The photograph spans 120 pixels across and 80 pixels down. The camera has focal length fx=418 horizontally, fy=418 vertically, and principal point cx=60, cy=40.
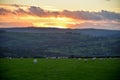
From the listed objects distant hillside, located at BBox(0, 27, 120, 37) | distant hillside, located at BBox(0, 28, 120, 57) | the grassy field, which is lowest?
the grassy field

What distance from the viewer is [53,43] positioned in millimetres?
4773

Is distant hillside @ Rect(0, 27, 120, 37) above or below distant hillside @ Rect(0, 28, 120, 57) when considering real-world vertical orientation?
above

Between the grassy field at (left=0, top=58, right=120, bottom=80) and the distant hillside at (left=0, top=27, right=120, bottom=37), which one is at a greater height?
the distant hillside at (left=0, top=27, right=120, bottom=37)

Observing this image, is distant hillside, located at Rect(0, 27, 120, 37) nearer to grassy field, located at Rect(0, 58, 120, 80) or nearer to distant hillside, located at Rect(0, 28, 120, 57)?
distant hillside, located at Rect(0, 28, 120, 57)

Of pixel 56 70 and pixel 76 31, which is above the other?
pixel 76 31

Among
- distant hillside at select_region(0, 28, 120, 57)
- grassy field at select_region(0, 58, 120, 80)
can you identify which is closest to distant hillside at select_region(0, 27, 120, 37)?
distant hillside at select_region(0, 28, 120, 57)

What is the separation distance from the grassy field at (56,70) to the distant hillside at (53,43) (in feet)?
0.29

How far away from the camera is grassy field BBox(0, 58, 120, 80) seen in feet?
15.3

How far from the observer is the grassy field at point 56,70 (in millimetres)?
4656

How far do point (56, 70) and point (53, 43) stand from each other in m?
0.31

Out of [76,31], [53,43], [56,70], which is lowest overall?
[56,70]

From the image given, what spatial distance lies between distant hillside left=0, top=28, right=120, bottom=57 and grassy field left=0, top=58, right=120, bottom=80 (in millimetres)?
88

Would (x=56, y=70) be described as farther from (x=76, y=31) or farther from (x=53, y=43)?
(x=76, y=31)

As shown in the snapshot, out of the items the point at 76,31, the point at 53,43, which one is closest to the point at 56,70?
the point at 53,43
